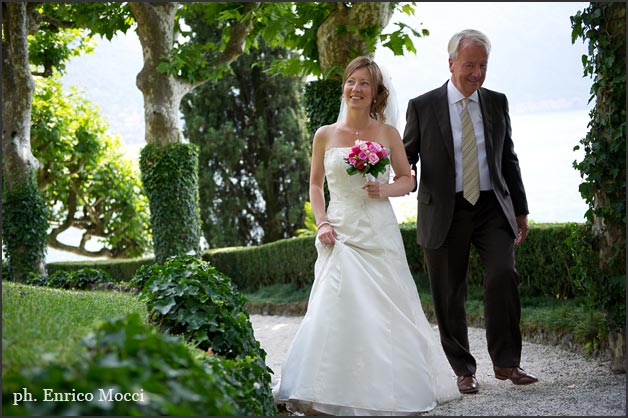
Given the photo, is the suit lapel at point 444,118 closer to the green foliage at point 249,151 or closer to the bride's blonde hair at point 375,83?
the bride's blonde hair at point 375,83

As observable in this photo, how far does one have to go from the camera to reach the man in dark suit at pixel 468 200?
5.45 m

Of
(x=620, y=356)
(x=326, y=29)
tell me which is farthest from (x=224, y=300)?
(x=326, y=29)

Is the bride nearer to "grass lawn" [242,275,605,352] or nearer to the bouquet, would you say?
the bouquet

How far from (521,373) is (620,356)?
75 centimetres

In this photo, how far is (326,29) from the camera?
9.95 meters

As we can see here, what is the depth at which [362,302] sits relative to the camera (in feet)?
16.5

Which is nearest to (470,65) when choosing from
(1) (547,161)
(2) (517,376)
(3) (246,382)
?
(2) (517,376)

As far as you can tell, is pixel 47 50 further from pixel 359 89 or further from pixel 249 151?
pixel 359 89

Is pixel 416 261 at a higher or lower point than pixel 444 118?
lower

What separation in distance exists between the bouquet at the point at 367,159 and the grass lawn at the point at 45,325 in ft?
5.75

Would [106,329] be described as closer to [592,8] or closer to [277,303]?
[592,8]

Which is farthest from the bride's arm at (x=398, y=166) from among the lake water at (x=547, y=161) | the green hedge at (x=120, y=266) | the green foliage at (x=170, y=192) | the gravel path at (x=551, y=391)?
the green hedge at (x=120, y=266)

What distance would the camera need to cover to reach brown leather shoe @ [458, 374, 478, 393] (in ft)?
17.9

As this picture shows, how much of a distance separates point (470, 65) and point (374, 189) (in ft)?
3.79
